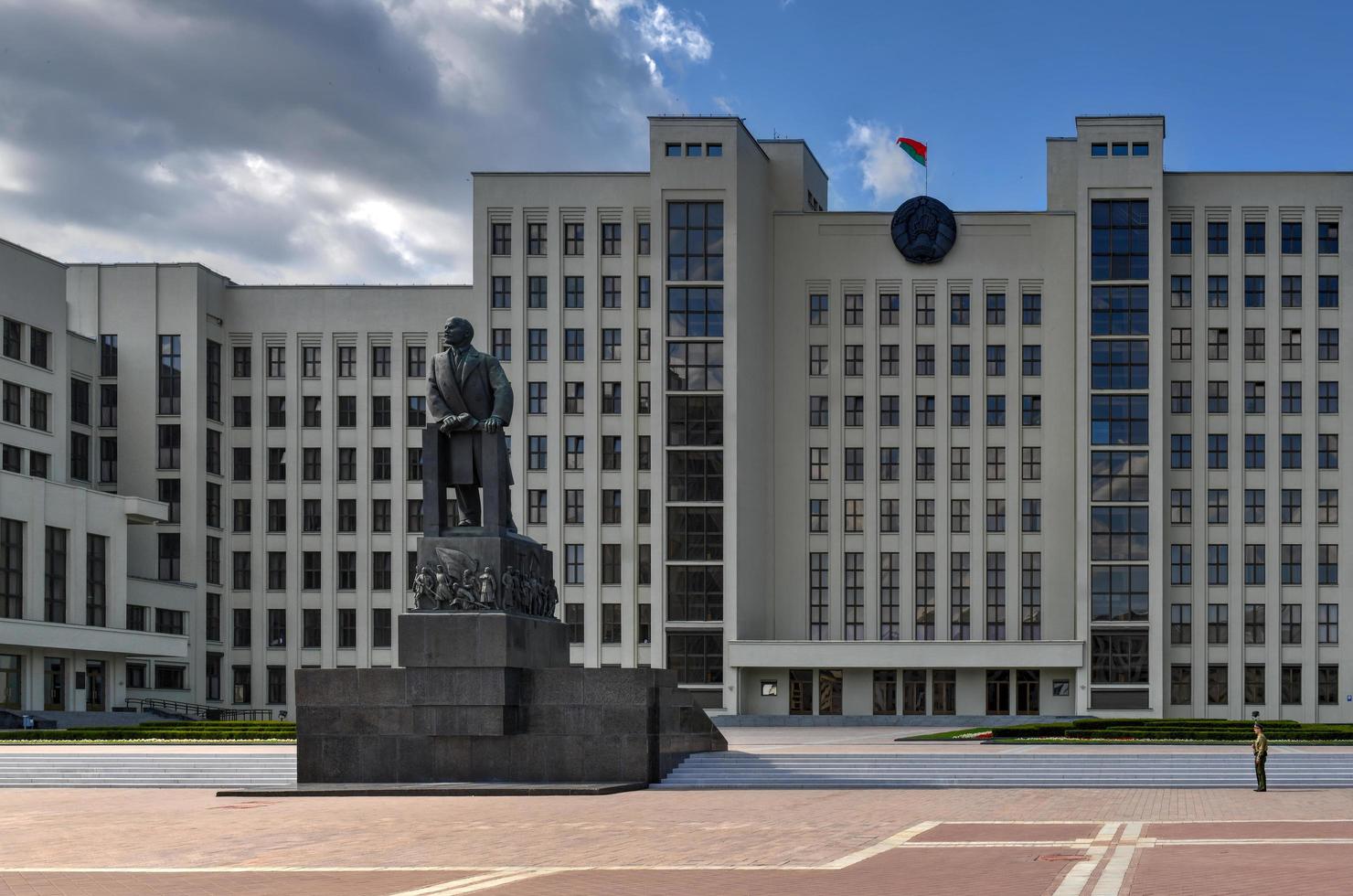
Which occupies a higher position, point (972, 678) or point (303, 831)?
point (303, 831)

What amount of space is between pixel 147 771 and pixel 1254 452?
6004 cm

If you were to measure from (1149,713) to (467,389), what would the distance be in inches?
2086

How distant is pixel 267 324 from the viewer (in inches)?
3342

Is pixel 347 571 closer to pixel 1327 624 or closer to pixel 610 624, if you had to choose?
pixel 610 624

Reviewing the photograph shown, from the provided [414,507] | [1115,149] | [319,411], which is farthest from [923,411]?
[319,411]

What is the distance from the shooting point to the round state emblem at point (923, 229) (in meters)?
82.3

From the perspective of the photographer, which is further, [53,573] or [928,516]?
[928,516]

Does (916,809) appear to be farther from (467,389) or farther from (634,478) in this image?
(634,478)

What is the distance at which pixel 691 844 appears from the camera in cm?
2169

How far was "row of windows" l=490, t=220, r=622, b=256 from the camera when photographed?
8200 centimetres

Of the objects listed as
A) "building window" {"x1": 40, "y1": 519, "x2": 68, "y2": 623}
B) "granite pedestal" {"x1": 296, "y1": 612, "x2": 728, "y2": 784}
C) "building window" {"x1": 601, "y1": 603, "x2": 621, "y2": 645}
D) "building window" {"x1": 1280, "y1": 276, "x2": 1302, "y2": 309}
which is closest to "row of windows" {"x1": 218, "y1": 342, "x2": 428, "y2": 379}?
"building window" {"x1": 601, "y1": 603, "x2": 621, "y2": 645}

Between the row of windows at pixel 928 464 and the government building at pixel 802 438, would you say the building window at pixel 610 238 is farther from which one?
the row of windows at pixel 928 464

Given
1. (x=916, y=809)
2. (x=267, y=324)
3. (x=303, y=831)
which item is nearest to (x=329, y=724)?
(x=303, y=831)

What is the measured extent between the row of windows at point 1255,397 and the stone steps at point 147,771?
2242 inches
